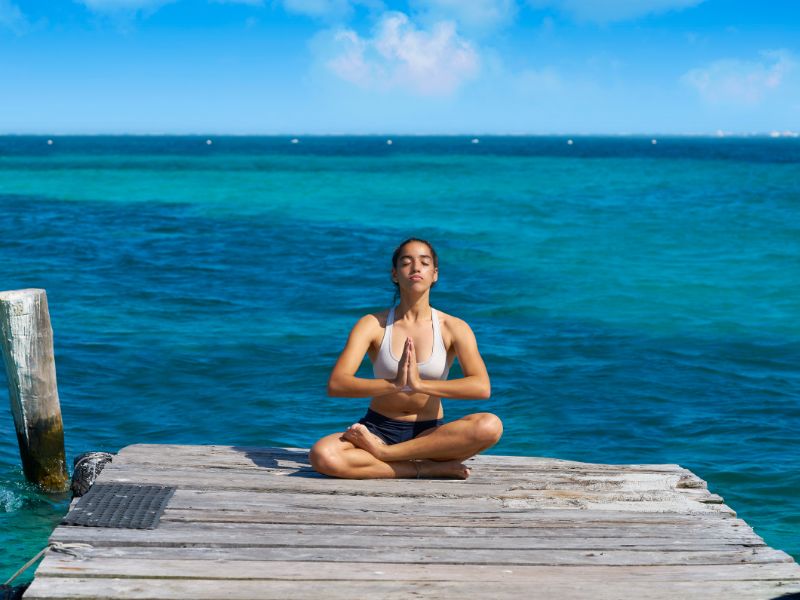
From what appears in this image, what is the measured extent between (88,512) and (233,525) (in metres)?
0.85

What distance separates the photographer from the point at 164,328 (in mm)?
18047

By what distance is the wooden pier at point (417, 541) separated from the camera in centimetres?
487

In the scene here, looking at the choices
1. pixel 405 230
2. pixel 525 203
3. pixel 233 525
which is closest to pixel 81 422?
pixel 233 525

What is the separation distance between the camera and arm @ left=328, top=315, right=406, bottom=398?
650 cm

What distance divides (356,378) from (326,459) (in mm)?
580

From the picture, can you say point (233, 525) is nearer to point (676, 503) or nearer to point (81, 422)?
point (676, 503)

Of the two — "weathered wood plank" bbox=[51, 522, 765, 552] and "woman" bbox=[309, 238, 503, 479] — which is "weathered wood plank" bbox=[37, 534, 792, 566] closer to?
"weathered wood plank" bbox=[51, 522, 765, 552]

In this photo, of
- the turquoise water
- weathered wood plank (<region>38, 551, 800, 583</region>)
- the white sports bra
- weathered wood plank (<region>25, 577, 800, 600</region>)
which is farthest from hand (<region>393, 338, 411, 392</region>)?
the turquoise water

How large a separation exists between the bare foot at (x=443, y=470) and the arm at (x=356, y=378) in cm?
63

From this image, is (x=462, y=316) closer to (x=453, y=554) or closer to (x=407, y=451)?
(x=407, y=451)

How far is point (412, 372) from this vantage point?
6.41 meters

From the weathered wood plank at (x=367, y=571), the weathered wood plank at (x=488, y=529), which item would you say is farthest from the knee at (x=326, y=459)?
the weathered wood plank at (x=367, y=571)

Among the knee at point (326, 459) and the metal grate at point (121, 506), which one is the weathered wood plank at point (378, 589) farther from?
the knee at point (326, 459)

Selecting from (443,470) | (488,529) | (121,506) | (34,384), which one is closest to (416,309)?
(443,470)
